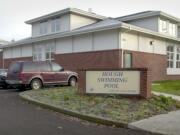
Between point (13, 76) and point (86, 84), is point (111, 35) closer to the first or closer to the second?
point (13, 76)

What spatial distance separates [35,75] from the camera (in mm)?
20344

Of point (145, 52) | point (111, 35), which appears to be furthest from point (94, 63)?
point (145, 52)

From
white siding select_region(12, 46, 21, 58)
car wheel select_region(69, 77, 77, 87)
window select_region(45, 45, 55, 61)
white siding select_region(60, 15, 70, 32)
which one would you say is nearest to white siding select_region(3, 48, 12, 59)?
white siding select_region(12, 46, 21, 58)

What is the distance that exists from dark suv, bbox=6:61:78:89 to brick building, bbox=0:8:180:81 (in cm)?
578

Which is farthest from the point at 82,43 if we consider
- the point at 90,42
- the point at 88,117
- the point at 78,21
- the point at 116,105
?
the point at 88,117

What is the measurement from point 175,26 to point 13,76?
21.1m

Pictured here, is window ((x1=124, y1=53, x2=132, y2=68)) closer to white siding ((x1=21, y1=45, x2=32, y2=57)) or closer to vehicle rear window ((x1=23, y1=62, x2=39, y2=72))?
vehicle rear window ((x1=23, y1=62, x2=39, y2=72))

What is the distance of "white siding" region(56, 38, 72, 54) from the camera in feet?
99.7

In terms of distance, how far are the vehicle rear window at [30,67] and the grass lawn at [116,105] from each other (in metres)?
5.80

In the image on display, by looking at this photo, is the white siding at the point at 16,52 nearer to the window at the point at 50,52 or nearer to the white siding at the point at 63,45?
the window at the point at 50,52

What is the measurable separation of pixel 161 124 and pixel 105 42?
17.8 metres

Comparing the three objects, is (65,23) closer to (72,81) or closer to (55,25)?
(55,25)

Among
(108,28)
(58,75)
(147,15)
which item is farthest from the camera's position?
(147,15)

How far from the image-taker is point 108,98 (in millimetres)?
13539
